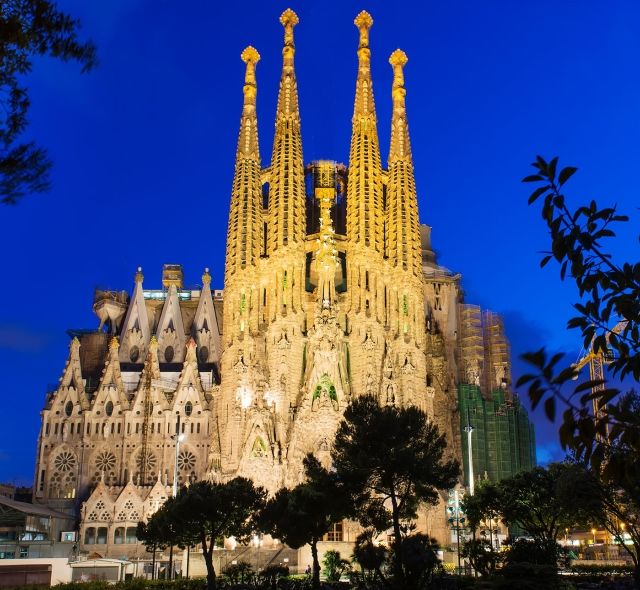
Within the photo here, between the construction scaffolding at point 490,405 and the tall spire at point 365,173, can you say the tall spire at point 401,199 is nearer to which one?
the tall spire at point 365,173

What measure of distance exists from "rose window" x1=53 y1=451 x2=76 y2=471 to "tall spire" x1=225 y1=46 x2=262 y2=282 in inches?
894

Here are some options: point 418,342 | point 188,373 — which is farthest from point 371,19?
point 188,373

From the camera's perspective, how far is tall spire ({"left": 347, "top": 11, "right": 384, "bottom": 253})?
77.4 meters

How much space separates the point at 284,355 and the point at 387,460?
4236cm

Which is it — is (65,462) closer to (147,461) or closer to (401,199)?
(147,461)

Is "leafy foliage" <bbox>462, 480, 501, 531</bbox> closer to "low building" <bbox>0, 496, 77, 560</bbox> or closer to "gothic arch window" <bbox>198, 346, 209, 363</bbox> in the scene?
"low building" <bbox>0, 496, 77, 560</bbox>

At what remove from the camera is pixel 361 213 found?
7769 centimetres

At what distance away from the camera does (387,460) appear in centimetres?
3128

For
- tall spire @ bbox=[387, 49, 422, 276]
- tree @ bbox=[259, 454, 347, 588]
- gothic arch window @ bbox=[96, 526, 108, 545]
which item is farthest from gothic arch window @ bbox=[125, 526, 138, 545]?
tree @ bbox=[259, 454, 347, 588]

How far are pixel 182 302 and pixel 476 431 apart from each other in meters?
37.2

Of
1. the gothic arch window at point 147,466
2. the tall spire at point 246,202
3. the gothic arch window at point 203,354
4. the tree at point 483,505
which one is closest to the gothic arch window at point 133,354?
the gothic arch window at point 203,354

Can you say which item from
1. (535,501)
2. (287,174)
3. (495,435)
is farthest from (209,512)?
(495,435)

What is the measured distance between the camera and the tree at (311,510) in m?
33.7

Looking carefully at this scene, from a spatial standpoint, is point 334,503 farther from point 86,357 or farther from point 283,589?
point 86,357
